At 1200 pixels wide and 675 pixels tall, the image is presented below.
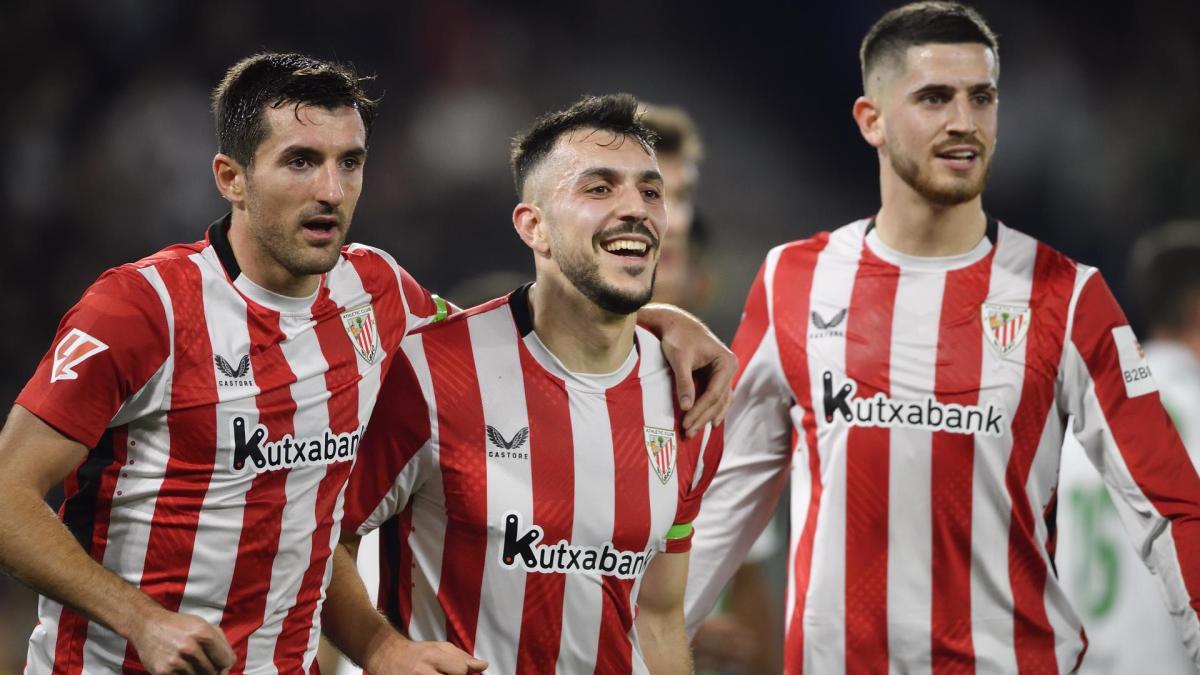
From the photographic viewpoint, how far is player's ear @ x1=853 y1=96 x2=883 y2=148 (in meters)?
3.63

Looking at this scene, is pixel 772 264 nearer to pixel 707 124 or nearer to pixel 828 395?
pixel 828 395

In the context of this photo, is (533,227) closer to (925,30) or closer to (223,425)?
(223,425)

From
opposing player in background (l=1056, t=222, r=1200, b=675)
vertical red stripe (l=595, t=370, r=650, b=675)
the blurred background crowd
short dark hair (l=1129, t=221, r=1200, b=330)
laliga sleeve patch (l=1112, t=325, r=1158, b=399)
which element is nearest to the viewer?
vertical red stripe (l=595, t=370, r=650, b=675)

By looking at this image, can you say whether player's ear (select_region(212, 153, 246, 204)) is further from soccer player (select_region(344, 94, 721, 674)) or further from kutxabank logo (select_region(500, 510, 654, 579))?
kutxabank logo (select_region(500, 510, 654, 579))

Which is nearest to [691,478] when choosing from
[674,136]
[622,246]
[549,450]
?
[549,450]

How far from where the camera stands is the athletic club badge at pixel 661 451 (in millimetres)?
3152

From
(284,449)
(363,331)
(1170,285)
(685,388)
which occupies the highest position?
(1170,285)

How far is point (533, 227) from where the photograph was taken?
3174 millimetres

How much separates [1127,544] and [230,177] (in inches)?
134

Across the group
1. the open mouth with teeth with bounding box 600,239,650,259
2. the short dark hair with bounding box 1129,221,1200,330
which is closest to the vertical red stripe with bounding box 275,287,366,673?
the open mouth with teeth with bounding box 600,239,650,259

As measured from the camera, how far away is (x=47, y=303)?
7.29 m

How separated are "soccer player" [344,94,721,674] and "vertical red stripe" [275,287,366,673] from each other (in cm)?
9

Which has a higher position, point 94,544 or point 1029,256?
point 1029,256

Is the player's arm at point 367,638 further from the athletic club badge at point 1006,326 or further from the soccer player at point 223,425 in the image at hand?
the athletic club badge at point 1006,326
